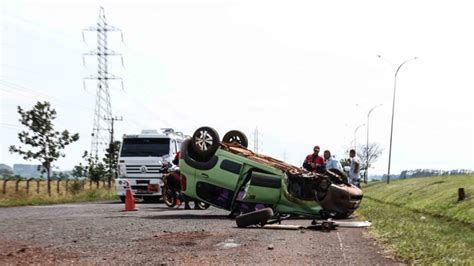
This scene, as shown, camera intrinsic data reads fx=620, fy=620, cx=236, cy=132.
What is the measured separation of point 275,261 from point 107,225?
5.63 m

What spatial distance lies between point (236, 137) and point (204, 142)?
283 cm

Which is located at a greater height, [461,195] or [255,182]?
[255,182]

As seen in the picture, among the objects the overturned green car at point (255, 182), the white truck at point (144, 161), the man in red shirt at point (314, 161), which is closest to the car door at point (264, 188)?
the overturned green car at point (255, 182)

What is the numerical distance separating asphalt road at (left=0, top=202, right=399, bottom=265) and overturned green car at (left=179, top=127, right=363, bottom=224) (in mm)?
1886

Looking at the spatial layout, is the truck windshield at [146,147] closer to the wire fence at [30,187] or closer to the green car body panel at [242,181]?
the wire fence at [30,187]

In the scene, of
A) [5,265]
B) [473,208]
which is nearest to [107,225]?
[5,265]

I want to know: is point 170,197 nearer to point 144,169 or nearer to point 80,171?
point 144,169

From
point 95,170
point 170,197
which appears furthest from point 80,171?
point 170,197

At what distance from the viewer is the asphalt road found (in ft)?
24.6

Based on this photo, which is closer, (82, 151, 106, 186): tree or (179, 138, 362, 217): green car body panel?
(179, 138, 362, 217): green car body panel

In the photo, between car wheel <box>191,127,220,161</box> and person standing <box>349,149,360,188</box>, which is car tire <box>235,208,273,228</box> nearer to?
car wheel <box>191,127,220,161</box>

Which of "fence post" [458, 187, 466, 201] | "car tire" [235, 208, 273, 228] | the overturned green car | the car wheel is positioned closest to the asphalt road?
"car tire" [235, 208, 273, 228]

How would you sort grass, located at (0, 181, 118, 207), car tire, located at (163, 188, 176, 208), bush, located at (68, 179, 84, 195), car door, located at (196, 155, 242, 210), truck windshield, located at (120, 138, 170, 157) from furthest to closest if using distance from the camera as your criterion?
A: bush, located at (68, 179, 84, 195) → grass, located at (0, 181, 118, 207) → truck windshield, located at (120, 138, 170, 157) → car tire, located at (163, 188, 176, 208) → car door, located at (196, 155, 242, 210)

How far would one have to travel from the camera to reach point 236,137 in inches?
690
